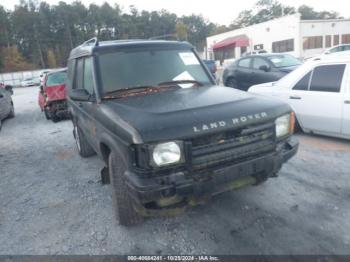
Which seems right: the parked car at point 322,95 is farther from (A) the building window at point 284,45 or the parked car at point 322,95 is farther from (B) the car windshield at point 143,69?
(A) the building window at point 284,45

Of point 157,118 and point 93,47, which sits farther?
point 93,47

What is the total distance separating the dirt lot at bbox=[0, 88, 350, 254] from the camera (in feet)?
9.36

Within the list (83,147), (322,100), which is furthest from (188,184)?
(322,100)

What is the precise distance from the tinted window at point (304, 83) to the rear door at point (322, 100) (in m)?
0.03

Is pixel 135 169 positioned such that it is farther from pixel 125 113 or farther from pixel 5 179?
pixel 5 179

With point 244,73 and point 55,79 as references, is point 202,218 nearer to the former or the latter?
point 244,73

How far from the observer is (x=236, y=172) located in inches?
107

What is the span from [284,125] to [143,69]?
1761mm

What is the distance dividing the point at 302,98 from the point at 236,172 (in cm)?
351

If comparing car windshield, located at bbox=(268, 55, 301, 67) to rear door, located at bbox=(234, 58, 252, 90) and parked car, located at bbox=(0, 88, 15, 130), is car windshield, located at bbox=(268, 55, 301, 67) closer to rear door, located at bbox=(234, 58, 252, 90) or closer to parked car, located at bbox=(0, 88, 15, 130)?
rear door, located at bbox=(234, 58, 252, 90)

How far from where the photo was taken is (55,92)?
9750 millimetres

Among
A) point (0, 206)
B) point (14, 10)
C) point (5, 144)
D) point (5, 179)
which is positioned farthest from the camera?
point (14, 10)

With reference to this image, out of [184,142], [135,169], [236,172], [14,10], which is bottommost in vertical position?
[236,172]

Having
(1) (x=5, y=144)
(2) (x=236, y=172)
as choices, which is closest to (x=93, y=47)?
(2) (x=236, y=172)
